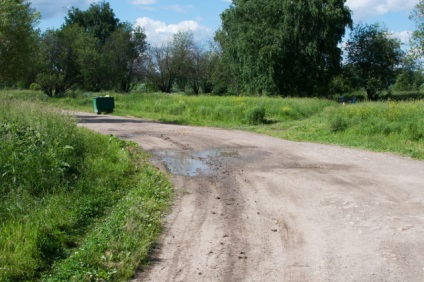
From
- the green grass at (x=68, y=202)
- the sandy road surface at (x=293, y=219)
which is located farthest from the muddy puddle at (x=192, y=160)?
the green grass at (x=68, y=202)

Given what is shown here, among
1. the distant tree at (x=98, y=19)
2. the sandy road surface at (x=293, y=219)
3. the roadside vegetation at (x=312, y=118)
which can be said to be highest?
the distant tree at (x=98, y=19)

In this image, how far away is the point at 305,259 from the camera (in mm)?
5523

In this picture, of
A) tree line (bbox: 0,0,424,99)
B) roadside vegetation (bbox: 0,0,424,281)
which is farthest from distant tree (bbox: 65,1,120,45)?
tree line (bbox: 0,0,424,99)

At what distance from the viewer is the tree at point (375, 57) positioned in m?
54.5

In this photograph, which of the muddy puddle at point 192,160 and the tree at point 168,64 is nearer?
the muddy puddle at point 192,160

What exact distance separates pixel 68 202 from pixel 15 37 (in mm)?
21304

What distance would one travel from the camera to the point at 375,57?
55.1 metres

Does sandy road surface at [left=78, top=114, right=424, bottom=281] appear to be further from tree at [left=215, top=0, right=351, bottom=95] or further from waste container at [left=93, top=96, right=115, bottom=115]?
tree at [left=215, top=0, right=351, bottom=95]

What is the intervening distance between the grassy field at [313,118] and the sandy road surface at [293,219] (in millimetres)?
3328

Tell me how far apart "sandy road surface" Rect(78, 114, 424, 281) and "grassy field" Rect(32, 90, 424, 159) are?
131 inches

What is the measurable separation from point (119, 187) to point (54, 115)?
3343mm

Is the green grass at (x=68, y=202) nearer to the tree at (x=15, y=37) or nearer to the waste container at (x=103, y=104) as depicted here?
the tree at (x=15, y=37)

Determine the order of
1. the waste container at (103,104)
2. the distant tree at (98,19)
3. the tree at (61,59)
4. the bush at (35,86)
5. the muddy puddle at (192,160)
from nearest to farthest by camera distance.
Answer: the muddy puddle at (192,160) → the waste container at (103,104) → the tree at (61,59) → the bush at (35,86) → the distant tree at (98,19)

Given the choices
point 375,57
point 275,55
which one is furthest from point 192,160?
point 375,57
